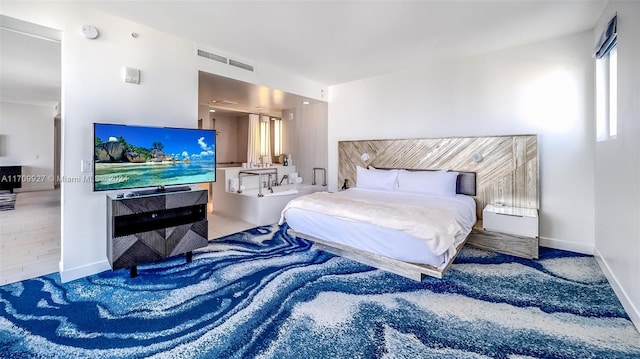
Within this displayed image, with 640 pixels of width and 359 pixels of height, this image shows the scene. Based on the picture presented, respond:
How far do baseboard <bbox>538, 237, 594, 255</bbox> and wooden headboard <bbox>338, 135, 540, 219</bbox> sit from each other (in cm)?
48

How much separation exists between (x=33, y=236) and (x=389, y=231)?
4.97m

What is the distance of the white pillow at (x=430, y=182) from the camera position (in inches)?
155

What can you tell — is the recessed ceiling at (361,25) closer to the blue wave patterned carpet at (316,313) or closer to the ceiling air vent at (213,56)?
the ceiling air vent at (213,56)

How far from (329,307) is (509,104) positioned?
3.64m

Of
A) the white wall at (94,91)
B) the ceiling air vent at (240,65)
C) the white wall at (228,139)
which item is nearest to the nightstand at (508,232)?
the ceiling air vent at (240,65)

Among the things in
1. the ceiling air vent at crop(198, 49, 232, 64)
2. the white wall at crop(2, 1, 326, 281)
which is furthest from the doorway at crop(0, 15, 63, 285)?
the ceiling air vent at crop(198, 49, 232, 64)

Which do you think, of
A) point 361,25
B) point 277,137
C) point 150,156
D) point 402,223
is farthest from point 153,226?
point 277,137

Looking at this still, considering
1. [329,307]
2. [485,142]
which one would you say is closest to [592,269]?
[485,142]

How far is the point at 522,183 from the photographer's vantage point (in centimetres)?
362

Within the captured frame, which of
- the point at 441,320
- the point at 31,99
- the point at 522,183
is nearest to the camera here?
the point at 441,320

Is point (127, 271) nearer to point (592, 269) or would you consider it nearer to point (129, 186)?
point (129, 186)

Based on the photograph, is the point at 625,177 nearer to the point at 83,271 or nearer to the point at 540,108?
the point at 540,108

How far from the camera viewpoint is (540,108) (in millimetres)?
3561

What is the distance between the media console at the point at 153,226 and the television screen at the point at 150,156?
252 millimetres
